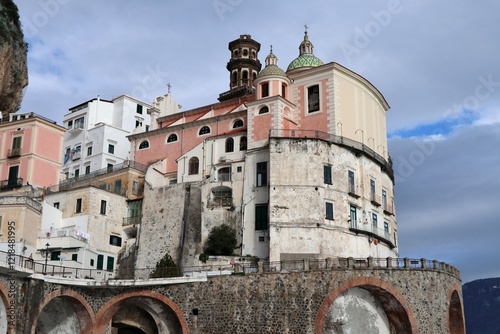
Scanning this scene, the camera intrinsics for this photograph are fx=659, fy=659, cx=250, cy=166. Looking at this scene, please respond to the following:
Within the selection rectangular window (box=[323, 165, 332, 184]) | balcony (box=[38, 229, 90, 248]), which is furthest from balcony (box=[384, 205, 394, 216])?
balcony (box=[38, 229, 90, 248])

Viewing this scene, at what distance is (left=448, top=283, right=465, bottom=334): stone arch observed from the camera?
47750 millimetres

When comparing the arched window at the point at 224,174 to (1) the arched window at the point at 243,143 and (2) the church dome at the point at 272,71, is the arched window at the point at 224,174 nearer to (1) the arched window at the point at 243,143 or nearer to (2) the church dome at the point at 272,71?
(1) the arched window at the point at 243,143

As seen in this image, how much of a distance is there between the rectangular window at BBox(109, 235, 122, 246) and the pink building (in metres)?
8.20

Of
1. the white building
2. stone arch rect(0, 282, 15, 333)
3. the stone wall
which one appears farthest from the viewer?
the white building

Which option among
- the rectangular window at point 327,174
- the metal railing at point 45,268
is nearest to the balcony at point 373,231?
the rectangular window at point 327,174

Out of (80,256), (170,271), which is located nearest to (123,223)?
(80,256)

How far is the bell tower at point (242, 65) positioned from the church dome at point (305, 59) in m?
12.2

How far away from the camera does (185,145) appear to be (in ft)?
197

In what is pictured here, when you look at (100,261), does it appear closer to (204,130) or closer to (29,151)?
(29,151)

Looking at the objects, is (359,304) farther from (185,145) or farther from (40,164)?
(40,164)

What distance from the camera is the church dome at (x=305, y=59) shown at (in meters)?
60.9

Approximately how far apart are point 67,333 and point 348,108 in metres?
28.0

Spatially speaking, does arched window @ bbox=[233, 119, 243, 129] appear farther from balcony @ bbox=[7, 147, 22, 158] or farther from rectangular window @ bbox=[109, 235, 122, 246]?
balcony @ bbox=[7, 147, 22, 158]

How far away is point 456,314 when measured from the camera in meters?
48.2
